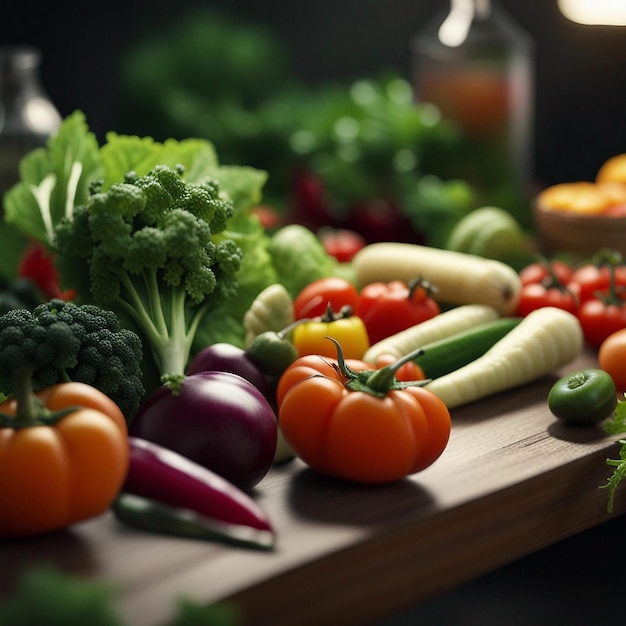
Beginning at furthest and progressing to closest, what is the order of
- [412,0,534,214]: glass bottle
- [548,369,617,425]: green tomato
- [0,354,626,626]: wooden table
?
[412,0,534,214]: glass bottle, [548,369,617,425]: green tomato, [0,354,626,626]: wooden table

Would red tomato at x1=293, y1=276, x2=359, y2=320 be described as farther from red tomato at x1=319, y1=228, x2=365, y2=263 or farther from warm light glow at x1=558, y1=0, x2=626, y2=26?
warm light glow at x1=558, y1=0, x2=626, y2=26

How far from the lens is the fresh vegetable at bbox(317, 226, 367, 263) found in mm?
2297

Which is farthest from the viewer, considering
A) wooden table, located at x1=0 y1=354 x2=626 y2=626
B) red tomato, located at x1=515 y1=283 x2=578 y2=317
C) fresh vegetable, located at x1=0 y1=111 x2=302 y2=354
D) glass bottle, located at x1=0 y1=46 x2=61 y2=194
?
glass bottle, located at x1=0 y1=46 x2=61 y2=194

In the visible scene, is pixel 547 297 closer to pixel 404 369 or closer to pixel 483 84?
pixel 404 369

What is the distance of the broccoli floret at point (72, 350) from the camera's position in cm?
133

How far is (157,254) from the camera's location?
5.01 ft

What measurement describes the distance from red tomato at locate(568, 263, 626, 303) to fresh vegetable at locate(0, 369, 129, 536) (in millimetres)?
1087

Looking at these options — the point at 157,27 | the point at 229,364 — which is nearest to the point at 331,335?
the point at 229,364

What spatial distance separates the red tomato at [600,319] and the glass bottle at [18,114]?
132 cm

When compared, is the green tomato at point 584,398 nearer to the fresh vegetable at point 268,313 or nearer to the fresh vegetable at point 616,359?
the fresh vegetable at point 616,359

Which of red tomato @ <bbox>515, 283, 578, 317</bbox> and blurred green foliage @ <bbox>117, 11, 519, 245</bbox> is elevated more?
blurred green foliage @ <bbox>117, 11, 519, 245</bbox>

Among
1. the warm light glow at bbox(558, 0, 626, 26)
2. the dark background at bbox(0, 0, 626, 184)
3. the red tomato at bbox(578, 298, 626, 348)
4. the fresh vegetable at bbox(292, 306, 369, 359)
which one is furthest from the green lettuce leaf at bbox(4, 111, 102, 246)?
the dark background at bbox(0, 0, 626, 184)

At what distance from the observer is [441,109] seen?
2654 millimetres

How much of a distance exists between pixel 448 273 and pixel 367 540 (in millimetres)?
817
